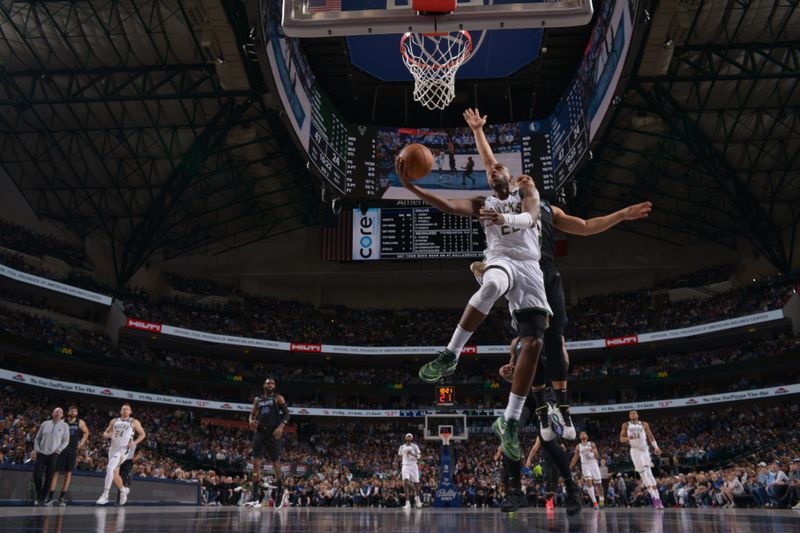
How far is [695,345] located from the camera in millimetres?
35188

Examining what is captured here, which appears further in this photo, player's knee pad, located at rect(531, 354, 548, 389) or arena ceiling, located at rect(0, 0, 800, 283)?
arena ceiling, located at rect(0, 0, 800, 283)

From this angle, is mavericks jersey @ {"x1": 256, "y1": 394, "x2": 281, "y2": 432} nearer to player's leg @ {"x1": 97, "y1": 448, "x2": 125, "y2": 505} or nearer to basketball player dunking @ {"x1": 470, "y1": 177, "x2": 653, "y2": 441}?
player's leg @ {"x1": 97, "y1": 448, "x2": 125, "y2": 505}

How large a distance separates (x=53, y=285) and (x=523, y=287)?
27698 mm

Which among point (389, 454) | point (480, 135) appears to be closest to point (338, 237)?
point (389, 454)

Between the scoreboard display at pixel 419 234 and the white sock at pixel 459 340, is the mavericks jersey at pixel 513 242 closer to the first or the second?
the white sock at pixel 459 340

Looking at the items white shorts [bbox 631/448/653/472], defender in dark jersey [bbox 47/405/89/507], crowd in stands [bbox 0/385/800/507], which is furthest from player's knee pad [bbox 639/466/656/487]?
defender in dark jersey [bbox 47/405/89/507]

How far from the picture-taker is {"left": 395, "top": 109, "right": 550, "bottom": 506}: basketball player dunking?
4805 mm

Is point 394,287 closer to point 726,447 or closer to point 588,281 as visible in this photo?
point 588,281

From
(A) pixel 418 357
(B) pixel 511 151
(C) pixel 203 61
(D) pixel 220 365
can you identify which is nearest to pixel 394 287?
(A) pixel 418 357

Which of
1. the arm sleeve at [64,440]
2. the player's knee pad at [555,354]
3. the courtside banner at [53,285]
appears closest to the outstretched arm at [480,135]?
the player's knee pad at [555,354]

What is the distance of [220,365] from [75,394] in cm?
738

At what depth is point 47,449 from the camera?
33.7ft

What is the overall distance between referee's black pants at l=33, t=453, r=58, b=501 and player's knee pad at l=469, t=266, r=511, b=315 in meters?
8.54

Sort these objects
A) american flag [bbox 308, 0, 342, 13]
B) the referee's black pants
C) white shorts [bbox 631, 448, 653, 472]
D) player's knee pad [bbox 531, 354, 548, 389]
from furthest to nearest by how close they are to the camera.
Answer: white shorts [bbox 631, 448, 653, 472]
the referee's black pants
american flag [bbox 308, 0, 342, 13]
player's knee pad [bbox 531, 354, 548, 389]
